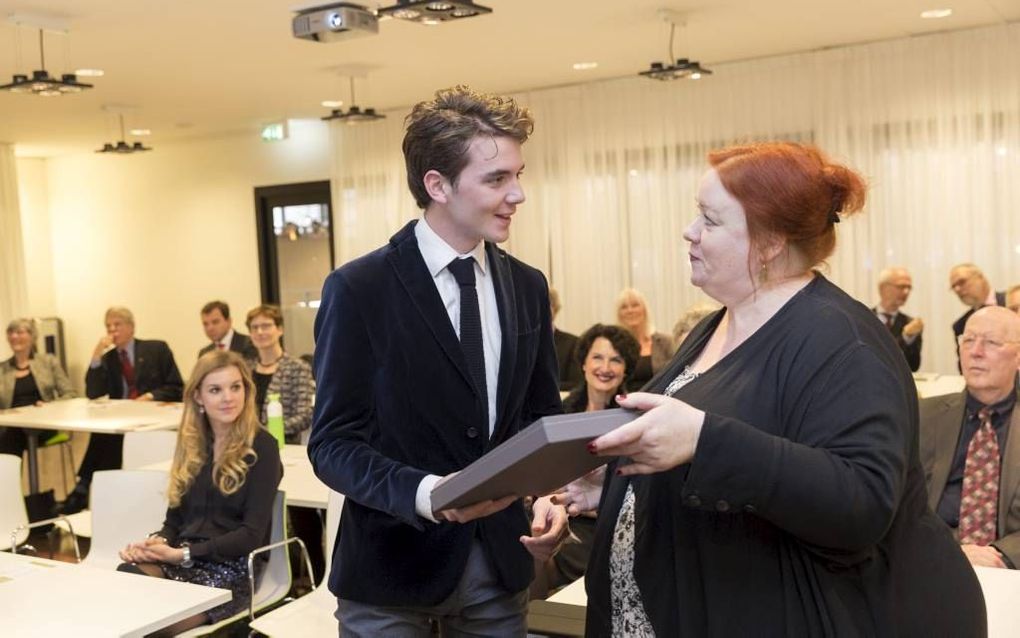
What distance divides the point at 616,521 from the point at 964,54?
7.58 metres

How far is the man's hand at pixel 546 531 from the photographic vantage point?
2041 mm

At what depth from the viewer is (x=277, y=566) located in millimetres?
4316

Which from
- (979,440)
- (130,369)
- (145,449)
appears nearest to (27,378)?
(130,369)

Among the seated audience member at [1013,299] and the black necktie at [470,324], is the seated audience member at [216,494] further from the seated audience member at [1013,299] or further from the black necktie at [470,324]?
the seated audience member at [1013,299]

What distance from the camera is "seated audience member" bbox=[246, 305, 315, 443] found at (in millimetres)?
6367

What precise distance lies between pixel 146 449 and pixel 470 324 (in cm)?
410

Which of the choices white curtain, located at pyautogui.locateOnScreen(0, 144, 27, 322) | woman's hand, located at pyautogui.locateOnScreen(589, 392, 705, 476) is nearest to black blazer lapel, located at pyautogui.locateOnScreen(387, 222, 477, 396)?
woman's hand, located at pyautogui.locateOnScreen(589, 392, 705, 476)

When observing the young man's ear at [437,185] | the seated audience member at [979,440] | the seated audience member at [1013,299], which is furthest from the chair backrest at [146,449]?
the seated audience member at [1013,299]

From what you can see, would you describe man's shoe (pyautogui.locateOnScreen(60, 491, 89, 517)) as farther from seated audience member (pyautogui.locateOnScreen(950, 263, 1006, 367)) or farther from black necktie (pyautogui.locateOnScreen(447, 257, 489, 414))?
black necktie (pyautogui.locateOnScreen(447, 257, 489, 414))

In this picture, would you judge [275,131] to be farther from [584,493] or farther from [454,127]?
[584,493]

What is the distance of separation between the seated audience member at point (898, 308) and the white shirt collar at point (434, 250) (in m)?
6.43

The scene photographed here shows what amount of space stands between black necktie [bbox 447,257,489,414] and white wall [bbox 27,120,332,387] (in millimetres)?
10022

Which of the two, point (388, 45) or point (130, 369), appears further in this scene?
point (130, 369)

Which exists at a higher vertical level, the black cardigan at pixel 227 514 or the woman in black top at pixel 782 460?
the woman in black top at pixel 782 460
